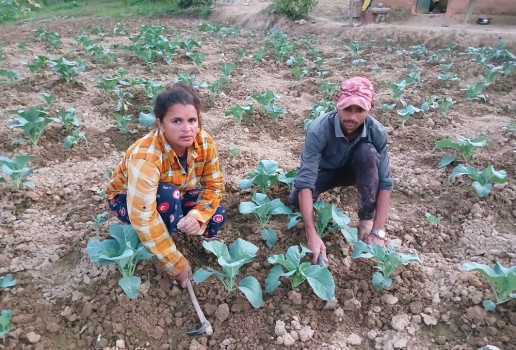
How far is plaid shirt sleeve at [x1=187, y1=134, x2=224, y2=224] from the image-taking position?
2473 mm

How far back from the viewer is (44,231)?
2.94 metres

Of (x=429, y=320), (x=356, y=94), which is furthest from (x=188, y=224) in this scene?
(x=429, y=320)

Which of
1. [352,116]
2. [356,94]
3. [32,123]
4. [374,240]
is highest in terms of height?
[356,94]

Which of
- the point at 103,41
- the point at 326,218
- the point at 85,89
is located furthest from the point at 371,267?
the point at 103,41

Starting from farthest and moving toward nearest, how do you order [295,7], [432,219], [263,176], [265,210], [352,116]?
1. [295,7]
2. [263,176]
3. [432,219]
4. [265,210]
5. [352,116]

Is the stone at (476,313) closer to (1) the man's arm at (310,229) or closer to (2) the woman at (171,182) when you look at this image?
(1) the man's arm at (310,229)

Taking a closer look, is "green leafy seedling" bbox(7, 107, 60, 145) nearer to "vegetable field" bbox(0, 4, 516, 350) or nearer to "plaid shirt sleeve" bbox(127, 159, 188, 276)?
"vegetable field" bbox(0, 4, 516, 350)

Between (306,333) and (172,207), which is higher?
(172,207)

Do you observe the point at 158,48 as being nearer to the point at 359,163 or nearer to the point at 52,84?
the point at 52,84

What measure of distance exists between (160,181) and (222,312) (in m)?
0.83

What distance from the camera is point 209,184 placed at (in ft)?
8.42

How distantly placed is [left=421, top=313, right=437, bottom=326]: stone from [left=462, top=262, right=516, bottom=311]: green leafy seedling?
0.29m

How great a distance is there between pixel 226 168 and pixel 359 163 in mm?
1456

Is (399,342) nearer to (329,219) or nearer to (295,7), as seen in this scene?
(329,219)
